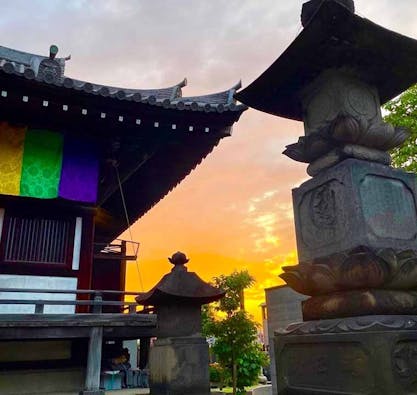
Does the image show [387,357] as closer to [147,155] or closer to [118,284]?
[147,155]

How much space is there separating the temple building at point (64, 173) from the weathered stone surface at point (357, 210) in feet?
16.8

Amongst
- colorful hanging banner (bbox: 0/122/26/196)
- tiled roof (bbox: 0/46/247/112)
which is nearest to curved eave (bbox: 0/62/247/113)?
tiled roof (bbox: 0/46/247/112)

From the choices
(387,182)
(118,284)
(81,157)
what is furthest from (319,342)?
(118,284)

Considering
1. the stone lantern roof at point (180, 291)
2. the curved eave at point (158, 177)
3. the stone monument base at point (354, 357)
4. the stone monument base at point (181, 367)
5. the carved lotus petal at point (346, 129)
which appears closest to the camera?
the stone monument base at point (354, 357)

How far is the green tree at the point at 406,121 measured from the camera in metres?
11.1

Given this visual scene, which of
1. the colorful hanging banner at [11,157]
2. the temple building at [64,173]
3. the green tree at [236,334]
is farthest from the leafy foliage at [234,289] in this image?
the colorful hanging banner at [11,157]

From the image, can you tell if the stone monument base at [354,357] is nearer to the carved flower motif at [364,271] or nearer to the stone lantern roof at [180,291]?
the carved flower motif at [364,271]

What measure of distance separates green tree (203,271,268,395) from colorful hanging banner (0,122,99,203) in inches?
213

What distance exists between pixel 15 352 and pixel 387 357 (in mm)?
8593

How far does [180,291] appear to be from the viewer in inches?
237

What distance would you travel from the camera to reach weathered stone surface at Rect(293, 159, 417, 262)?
10.7 ft

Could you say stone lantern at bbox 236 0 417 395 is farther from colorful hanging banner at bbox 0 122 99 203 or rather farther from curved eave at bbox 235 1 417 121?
colorful hanging banner at bbox 0 122 99 203

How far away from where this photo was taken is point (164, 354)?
5.86 m

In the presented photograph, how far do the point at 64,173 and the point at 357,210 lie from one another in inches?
283
